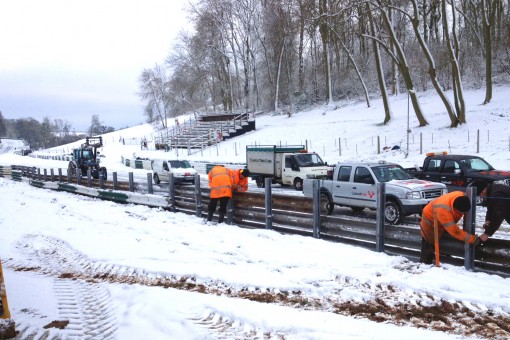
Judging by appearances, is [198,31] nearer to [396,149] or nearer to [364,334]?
[396,149]

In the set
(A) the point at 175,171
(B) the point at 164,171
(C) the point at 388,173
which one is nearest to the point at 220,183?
(C) the point at 388,173

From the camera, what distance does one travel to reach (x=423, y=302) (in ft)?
18.6

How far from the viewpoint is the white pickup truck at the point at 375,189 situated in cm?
1098

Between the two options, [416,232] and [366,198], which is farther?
[366,198]

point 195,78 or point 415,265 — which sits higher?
point 195,78

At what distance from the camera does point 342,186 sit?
42.8ft

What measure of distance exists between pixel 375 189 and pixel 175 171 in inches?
627

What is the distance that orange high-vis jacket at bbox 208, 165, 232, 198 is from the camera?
11.3 meters

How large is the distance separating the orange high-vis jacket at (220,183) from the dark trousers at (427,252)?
5.56 meters

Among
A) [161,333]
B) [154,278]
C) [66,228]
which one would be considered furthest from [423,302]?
[66,228]

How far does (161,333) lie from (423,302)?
3540 millimetres

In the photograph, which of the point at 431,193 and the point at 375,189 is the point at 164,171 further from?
the point at 431,193

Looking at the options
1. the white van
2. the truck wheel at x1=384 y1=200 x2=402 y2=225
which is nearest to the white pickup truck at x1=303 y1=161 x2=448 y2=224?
the truck wheel at x1=384 y1=200 x2=402 y2=225

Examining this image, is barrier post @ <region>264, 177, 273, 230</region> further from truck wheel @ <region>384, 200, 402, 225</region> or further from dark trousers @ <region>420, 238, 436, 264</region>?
dark trousers @ <region>420, 238, 436, 264</region>
